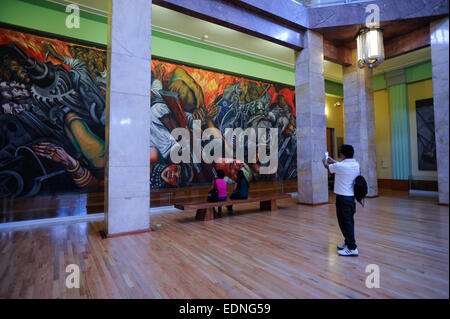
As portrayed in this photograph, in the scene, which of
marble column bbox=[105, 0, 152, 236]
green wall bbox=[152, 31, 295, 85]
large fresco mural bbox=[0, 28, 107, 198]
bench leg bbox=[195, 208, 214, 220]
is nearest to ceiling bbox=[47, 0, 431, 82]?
green wall bbox=[152, 31, 295, 85]

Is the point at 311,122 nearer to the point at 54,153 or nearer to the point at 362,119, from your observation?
the point at 362,119

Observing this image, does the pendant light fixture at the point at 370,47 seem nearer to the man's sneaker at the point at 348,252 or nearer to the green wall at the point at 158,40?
the green wall at the point at 158,40

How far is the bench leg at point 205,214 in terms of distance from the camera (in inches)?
229

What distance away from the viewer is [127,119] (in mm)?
4828

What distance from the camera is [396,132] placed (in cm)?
1155

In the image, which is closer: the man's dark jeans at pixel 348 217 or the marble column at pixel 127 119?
the man's dark jeans at pixel 348 217

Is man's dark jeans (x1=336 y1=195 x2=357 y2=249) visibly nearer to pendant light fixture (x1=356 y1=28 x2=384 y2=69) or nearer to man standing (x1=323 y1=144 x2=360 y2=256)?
man standing (x1=323 y1=144 x2=360 y2=256)

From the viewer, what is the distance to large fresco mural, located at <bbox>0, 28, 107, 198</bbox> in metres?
5.67

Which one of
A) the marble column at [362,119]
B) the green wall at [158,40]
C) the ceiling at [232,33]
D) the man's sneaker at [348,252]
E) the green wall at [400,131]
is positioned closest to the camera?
the man's sneaker at [348,252]

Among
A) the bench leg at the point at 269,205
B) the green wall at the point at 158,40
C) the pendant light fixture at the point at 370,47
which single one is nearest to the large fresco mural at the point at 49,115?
the green wall at the point at 158,40

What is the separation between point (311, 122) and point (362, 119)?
9.95 ft

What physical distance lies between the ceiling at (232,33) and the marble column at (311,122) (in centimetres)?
96

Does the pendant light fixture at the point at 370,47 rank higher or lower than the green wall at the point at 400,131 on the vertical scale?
higher
